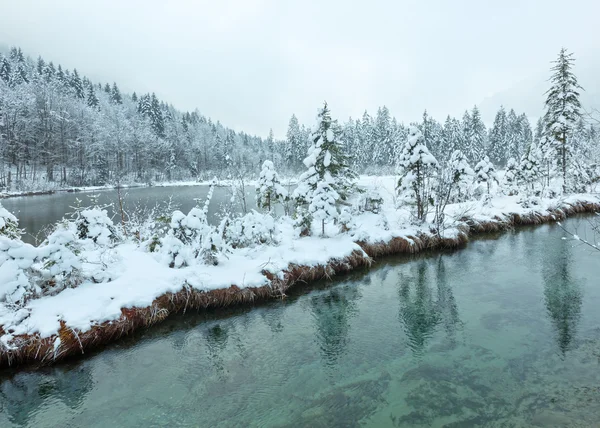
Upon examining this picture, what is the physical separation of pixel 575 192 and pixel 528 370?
93.5ft

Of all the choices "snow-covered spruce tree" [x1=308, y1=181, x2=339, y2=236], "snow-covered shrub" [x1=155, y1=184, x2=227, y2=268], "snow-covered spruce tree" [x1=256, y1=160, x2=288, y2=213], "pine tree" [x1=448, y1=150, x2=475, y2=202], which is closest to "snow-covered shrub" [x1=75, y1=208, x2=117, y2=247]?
"snow-covered shrub" [x1=155, y1=184, x2=227, y2=268]

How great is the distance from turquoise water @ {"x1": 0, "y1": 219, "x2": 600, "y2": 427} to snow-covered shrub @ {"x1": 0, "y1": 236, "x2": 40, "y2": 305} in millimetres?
1594

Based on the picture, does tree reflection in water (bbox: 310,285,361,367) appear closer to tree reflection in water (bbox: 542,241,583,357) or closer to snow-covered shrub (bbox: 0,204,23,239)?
tree reflection in water (bbox: 542,241,583,357)

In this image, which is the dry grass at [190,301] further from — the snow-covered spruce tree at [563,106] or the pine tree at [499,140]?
the pine tree at [499,140]

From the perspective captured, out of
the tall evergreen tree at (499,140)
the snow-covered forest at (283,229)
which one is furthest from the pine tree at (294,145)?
the snow-covered forest at (283,229)

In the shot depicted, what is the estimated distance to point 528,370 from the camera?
20.3 ft

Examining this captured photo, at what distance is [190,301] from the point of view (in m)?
9.09

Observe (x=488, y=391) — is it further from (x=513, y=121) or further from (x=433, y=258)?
(x=513, y=121)

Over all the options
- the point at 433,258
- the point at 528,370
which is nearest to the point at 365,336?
the point at 528,370

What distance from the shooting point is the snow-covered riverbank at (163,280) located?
667 cm

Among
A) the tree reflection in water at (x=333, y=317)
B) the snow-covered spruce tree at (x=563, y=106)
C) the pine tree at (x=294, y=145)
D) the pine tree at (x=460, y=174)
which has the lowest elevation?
the tree reflection in water at (x=333, y=317)

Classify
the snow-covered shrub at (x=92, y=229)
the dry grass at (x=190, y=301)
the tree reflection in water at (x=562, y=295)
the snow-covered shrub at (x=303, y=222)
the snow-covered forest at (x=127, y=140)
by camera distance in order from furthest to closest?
the snow-covered forest at (x=127, y=140) → the snow-covered shrub at (x=303, y=222) → the snow-covered shrub at (x=92, y=229) → the tree reflection in water at (x=562, y=295) → the dry grass at (x=190, y=301)

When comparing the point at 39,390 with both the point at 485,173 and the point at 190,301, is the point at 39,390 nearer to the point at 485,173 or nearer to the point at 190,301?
the point at 190,301

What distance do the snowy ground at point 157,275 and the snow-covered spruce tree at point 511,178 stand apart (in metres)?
16.0
